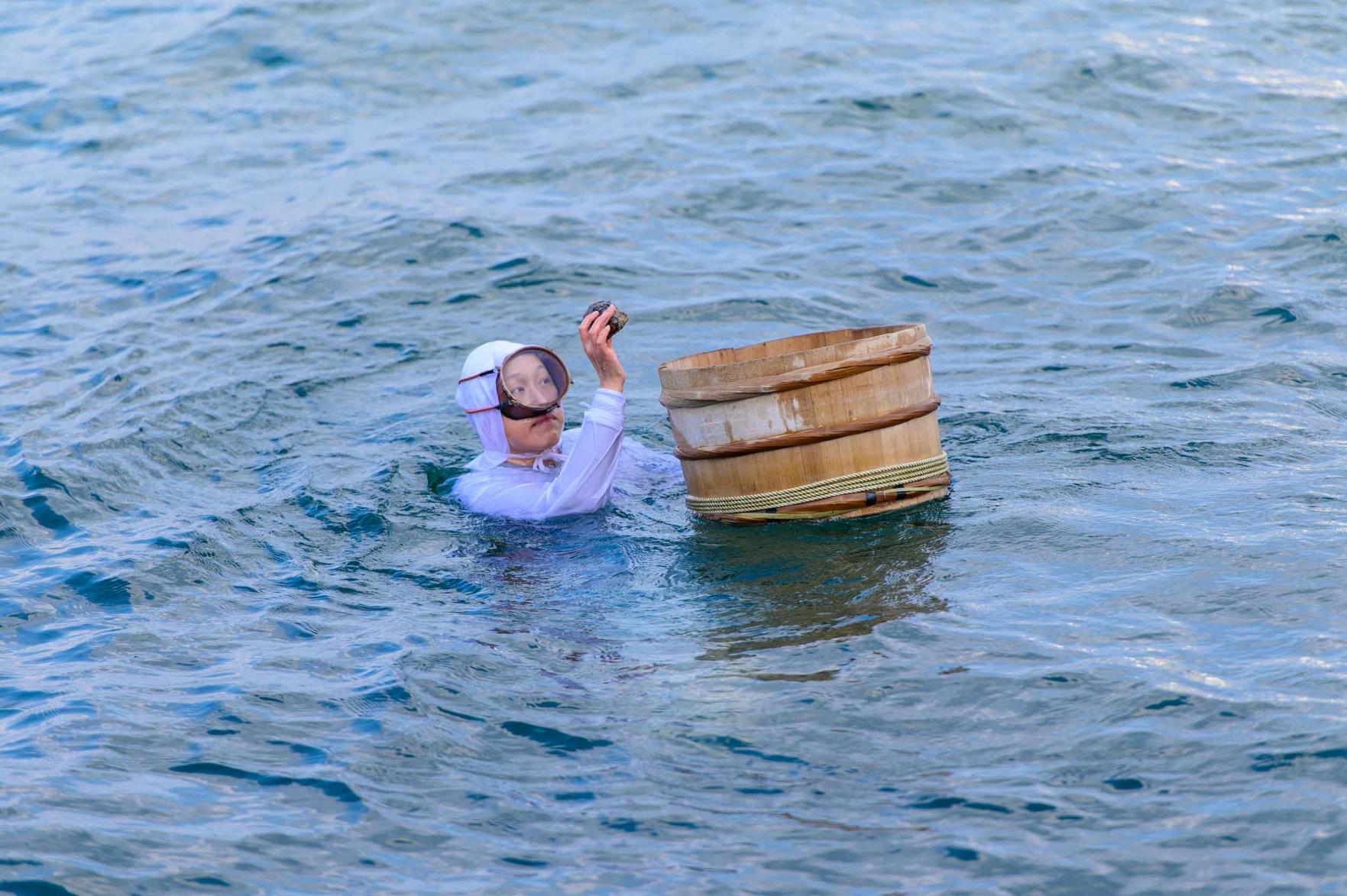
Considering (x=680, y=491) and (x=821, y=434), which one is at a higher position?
(x=821, y=434)

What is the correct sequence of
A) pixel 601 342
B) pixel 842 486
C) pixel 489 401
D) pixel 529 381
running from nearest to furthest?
pixel 842 486 → pixel 601 342 → pixel 529 381 → pixel 489 401

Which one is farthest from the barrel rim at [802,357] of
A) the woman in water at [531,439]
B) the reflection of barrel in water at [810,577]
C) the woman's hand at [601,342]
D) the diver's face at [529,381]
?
the diver's face at [529,381]

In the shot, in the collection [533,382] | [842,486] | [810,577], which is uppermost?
[533,382]

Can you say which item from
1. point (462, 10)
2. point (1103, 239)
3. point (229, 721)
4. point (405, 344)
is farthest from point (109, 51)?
point (229, 721)

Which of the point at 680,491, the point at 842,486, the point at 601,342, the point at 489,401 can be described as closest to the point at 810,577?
the point at 842,486

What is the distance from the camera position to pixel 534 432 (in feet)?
23.2

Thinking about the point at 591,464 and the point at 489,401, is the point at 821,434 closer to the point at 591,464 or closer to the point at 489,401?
the point at 591,464

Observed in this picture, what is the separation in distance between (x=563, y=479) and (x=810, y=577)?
4.39ft

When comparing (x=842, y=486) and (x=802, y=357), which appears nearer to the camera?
(x=802, y=357)

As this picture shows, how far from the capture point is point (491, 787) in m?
4.45

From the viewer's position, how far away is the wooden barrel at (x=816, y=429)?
5.60m

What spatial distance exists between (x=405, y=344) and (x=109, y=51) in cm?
1106

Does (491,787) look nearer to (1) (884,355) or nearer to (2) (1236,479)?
(1) (884,355)

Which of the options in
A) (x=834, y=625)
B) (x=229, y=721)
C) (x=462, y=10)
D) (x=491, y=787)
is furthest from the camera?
(x=462, y=10)
